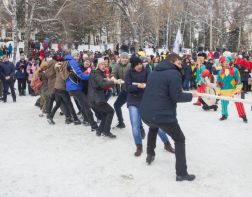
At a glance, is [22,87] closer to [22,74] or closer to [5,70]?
[22,74]

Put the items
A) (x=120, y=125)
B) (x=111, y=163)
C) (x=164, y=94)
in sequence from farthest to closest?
(x=120, y=125)
(x=111, y=163)
(x=164, y=94)

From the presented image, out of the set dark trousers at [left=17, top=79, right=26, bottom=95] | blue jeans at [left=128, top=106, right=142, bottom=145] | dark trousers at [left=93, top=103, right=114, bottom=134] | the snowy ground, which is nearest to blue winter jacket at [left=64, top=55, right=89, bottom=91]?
dark trousers at [left=93, top=103, right=114, bottom=134]

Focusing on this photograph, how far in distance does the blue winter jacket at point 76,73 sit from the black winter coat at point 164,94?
293 cm

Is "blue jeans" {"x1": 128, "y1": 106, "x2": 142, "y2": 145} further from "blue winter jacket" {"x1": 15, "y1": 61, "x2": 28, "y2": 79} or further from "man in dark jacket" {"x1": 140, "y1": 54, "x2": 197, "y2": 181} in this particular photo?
"blue winter jacket" {"x1": 15, "y1": 61, "x2": 28, "y2": 79}

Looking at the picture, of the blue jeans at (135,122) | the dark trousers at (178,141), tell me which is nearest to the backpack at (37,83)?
the blue jeans at (135,122)

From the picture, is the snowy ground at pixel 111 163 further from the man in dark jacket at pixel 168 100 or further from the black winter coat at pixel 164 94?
the black winter coat at pixel 164 94

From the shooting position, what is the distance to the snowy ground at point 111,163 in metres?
5.02

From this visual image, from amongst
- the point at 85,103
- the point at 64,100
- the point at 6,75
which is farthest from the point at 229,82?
the point at 6,75

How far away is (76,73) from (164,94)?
324 cm

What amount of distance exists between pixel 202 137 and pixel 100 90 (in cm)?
229

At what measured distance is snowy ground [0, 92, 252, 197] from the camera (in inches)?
198

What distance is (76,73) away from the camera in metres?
7.92

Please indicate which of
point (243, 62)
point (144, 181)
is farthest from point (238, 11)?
point (144, 181)

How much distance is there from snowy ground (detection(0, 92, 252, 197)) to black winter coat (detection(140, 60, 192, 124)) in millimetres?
921
